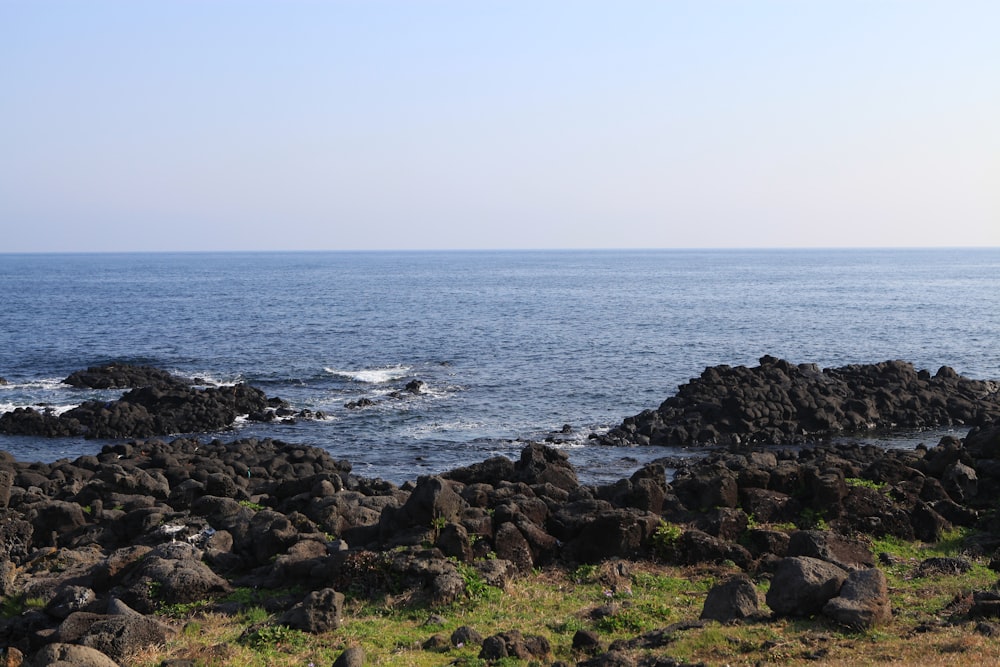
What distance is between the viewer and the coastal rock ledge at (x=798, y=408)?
47906mm

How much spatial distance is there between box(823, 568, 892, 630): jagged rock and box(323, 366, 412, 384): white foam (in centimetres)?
5164

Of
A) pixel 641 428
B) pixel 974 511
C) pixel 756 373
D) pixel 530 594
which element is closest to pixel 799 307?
pixel 756 373

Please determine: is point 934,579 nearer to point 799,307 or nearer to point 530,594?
point 530,594

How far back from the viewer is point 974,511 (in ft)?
83.3

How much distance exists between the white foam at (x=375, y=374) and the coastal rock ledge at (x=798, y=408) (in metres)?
23.5

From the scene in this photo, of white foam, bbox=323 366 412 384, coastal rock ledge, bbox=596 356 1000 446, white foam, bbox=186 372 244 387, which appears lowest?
white foam, bbox=186 372 244 387

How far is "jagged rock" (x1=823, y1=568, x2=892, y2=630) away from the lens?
52.9ft

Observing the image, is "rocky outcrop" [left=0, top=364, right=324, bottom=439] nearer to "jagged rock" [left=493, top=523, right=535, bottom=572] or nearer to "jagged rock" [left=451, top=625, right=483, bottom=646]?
"jagged rock" [left=493, top=523, right=535, bottom=572]

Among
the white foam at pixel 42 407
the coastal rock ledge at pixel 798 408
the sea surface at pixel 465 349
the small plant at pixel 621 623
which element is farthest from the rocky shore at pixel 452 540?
the white foam at pixel 42 407

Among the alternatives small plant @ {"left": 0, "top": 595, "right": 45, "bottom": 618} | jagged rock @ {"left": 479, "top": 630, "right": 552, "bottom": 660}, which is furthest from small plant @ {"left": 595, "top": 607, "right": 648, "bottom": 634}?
small plant @ {"left": 0, "top": 595, "right": 45, "bottom": 618}

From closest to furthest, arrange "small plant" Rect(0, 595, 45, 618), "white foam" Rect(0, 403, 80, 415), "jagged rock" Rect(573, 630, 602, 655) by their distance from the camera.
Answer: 1. "jagged rock" Rect(573, 630, 602, 655)
2. "small plant" Rect(0, 595, 45, 618)
3. "white foam" Rect(0, 403, 80, 415)

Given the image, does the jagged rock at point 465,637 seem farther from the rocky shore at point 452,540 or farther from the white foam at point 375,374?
the white foam at point 375,374

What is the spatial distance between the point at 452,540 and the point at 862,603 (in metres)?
9.04

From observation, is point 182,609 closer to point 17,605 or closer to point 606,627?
point 17,605
